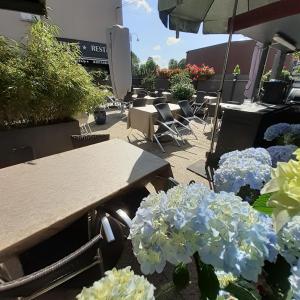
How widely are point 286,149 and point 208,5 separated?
2.68 m

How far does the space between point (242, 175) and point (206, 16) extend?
3054mm

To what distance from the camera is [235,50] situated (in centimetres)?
2056

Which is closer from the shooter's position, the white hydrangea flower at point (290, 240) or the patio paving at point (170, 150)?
the white hydrangea flower at point (290, 240)

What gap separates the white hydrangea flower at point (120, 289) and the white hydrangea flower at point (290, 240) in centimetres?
30

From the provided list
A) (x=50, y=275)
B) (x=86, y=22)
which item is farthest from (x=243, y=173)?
(x=86, y=22)

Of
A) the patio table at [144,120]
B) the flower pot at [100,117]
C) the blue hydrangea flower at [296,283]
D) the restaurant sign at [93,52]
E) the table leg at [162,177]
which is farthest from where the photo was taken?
the restaurant sign at [93,52]

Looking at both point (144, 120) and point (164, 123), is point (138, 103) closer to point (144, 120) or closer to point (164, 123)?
point (144, 120)

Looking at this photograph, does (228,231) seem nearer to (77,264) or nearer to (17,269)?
(77,264)

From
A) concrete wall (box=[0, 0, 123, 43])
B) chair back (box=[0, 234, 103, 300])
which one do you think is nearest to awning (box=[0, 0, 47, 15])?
chair back (box=[0, 234, 103, 300])

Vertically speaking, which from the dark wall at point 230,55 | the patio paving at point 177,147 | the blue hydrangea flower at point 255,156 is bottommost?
the patio paving at point 177,147

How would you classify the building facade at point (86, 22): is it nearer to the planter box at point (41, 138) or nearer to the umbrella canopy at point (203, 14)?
the planter box at point (41, 138)

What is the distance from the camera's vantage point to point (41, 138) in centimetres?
312

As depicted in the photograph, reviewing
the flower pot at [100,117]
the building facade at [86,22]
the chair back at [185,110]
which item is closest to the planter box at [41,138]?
the chair back at [185,110]

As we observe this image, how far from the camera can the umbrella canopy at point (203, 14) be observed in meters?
2.63
